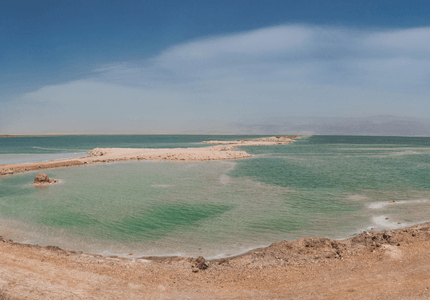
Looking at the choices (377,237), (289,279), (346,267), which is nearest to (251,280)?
(289,279)

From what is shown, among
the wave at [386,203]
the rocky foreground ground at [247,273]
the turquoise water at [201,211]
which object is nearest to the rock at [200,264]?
the rocky foreground ground at [247,273]

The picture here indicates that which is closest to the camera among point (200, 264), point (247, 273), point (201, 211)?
point (247, 273)

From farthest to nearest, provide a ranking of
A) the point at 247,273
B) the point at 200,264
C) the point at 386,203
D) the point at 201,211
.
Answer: the point at 386,203 → the point at 201,211 → the point at 200,264 → the point at 247,273

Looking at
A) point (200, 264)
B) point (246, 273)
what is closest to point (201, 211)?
point (200, 264)

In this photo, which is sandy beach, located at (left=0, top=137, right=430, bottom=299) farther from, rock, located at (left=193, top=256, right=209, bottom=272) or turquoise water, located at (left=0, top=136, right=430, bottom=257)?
turquoise water, located at (left=0, top=136, right=430, bottom=257)

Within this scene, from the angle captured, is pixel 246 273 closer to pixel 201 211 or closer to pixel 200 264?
pixel 200 264

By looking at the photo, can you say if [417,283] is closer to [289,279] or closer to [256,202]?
[289,279]

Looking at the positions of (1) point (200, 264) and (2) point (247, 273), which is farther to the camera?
(1) point (200, 264)

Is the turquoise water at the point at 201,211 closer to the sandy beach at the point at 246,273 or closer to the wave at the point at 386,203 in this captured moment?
the wave at the point at 386,203
